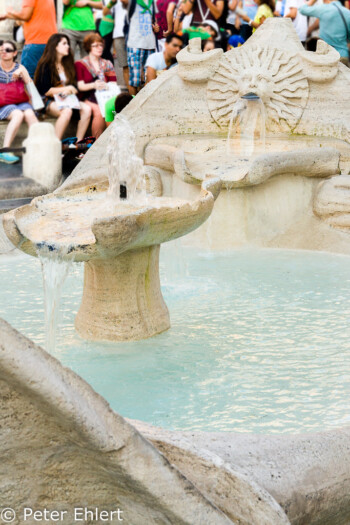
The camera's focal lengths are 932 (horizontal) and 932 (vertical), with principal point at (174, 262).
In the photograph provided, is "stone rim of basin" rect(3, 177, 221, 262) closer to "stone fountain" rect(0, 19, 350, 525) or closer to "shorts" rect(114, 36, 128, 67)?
"stone fountain" rect(0, 19, 350, 525)

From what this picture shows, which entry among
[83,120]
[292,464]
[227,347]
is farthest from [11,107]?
[292,464]

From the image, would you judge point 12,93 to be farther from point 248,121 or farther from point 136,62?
point 248,121

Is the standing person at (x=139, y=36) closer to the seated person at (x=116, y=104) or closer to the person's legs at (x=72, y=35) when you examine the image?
the person's legs at (x=72, y=35)

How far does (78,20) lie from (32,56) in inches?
37.9

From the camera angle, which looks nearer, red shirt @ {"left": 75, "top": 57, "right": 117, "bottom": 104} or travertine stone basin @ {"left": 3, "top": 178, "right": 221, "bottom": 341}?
travertine stone basin @ {"left": 3, "top": 178, "right": 221, "bottom": 341}

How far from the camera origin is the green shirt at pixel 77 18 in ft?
30.2

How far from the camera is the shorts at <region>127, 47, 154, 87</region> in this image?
29.1 feet

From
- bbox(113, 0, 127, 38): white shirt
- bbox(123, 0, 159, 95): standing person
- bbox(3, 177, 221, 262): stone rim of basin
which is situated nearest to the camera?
bbox(3, 177, 221, 262): stone rim of basin

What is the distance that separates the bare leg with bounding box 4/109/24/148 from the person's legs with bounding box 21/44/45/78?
2.48 feet

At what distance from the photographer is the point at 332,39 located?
8.16 meters

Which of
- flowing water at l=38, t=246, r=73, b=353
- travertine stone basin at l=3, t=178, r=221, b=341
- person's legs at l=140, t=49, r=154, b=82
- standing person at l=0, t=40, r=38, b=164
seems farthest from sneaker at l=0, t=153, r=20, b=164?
flowing water at l=38, t=246, r=73, b=353

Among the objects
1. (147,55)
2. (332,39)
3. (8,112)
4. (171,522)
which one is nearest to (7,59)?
Answer: (8,112)

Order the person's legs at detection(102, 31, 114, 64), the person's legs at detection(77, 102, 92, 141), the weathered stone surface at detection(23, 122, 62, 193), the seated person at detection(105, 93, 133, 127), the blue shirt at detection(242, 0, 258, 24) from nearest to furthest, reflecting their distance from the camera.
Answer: the weathered stone surface at detection(23, 122, 62, 193), the seated person at detection(105, 93, 133, 127), the person's legs at detection(77, 102, 92, 141), the person's legs at detection(102, 31, 114, 64), the blue shirt at detection(242, 0, 258, 24)

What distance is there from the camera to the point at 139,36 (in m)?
8.84
